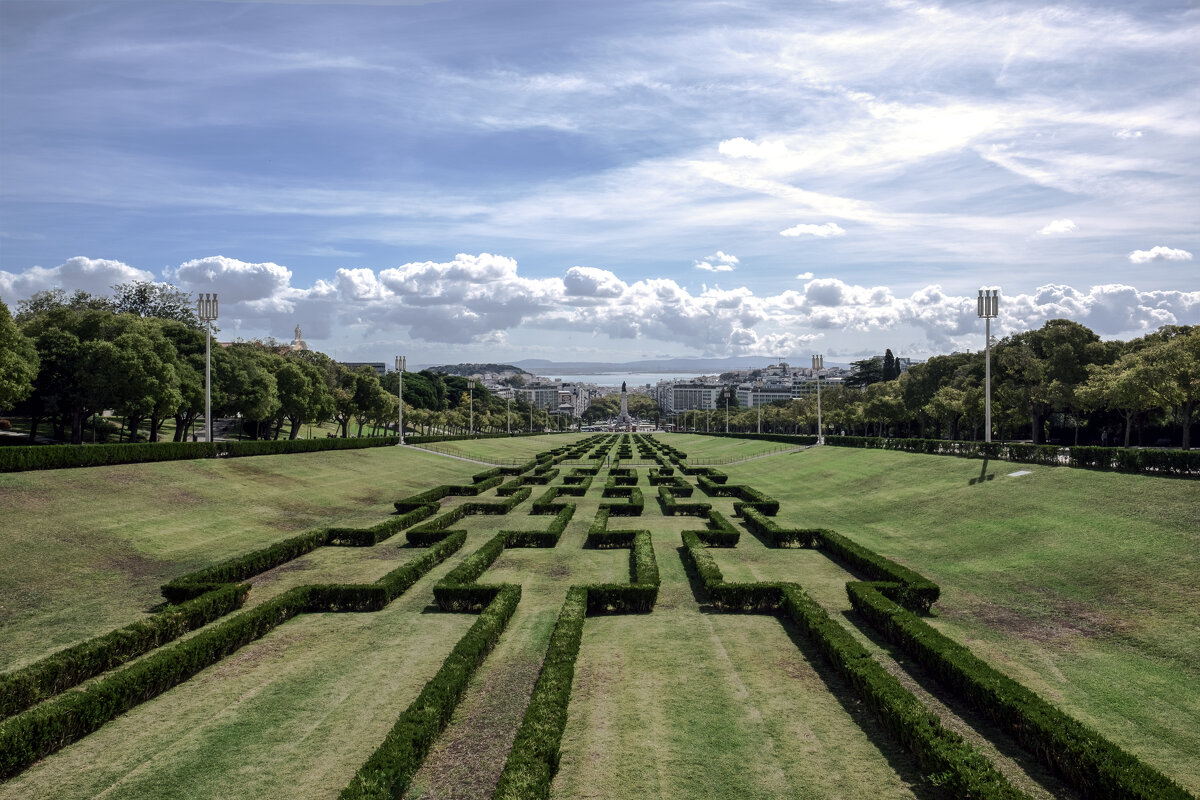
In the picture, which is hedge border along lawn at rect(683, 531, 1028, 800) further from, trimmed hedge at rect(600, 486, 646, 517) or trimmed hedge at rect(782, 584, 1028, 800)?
trimmed hedge at rect(600, 486, 646, 517)

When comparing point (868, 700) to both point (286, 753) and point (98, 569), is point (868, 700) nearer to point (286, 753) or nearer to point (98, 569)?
point (286, 753)

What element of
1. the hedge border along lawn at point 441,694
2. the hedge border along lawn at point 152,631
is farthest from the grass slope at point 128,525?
the hedge border along lawn at point 441,694

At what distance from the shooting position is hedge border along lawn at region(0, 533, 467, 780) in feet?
33.8

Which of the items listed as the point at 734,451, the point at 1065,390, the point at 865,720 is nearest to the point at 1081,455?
the point at 865,720

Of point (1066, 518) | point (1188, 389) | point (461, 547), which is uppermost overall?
point (1188, 389)

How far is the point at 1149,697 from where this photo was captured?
12.9m

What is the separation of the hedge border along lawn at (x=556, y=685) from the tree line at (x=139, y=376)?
38.4 meters

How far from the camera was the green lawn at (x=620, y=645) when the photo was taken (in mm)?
10391

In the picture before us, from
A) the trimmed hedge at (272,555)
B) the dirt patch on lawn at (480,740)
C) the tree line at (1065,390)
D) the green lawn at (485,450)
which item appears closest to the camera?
the dirt patch on lawn at (480,740)

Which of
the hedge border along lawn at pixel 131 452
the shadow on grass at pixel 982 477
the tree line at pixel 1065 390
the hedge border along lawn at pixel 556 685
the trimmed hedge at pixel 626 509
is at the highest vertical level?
the tree line at pixel 1065 390

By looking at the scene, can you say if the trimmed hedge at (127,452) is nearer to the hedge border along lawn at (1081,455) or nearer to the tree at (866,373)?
the hedge border along lawn at (1081,455)

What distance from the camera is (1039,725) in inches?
412

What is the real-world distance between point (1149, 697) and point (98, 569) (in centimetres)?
2643

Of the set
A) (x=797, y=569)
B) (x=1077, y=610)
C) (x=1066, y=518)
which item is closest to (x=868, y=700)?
(x=1077, y=610)
